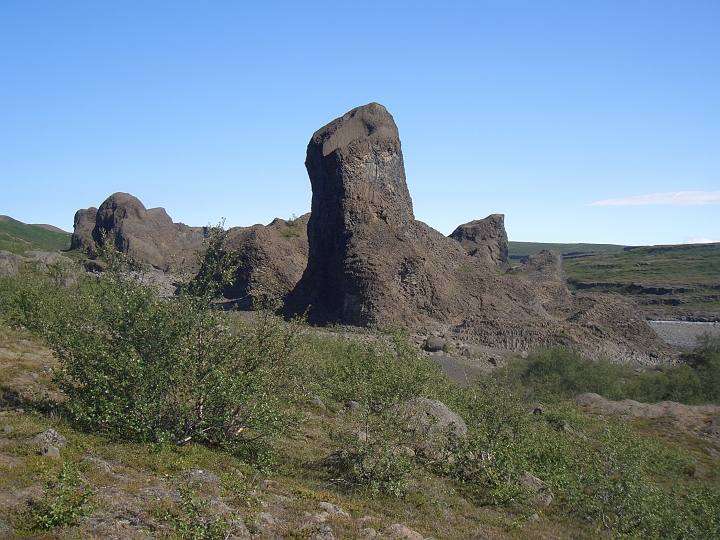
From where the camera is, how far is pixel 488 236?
71875mm

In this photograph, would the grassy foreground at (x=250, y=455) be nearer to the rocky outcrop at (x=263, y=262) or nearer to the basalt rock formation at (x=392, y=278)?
the basalt rock formation at (x=392, y=278)

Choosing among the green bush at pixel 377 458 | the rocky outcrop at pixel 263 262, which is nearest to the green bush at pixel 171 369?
the green bush at pixel 377 458

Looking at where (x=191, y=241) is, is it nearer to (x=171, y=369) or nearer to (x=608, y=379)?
(x=608, y=379)

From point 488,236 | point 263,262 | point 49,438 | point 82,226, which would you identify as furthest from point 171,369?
point 82,226

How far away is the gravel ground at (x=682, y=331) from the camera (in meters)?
64.3

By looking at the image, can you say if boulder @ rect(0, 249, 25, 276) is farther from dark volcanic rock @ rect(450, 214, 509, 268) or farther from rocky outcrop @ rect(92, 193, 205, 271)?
dark volcanic rock @ rect(450, 214, 509, 268)

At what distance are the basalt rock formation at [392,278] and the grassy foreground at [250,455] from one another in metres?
25.8

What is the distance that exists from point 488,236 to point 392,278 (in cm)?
3221

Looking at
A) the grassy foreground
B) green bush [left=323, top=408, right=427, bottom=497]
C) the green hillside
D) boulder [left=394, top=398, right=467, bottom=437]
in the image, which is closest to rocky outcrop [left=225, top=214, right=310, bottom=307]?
boulder [left=394, top=398, right=467, bottom=437]

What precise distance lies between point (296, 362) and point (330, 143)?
34.2m

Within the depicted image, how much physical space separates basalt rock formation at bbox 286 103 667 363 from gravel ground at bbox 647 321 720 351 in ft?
62.6

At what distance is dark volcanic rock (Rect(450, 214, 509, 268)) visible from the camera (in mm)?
71000

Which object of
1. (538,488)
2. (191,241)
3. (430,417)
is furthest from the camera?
(191,241)

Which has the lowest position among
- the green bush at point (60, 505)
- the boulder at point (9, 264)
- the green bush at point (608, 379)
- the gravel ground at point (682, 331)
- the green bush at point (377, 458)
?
the gravel ground at point (682, 331)
